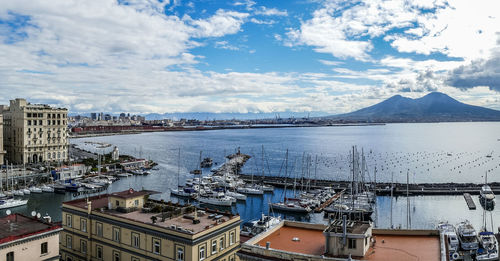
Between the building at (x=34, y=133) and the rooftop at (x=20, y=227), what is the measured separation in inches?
1763

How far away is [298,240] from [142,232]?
711 cm

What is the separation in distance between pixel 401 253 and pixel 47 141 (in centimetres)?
6012

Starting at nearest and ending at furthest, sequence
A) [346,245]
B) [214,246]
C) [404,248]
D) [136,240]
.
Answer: [346,245]
[404,248]
[214,246]
[136,240]

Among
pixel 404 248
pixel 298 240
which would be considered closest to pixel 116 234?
pixel 298 240

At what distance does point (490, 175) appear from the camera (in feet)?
203

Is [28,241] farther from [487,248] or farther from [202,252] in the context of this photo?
[487,248]

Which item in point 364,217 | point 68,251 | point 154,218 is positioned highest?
point 154,218

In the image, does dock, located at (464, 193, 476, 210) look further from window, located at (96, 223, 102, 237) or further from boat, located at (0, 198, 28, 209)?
boat, located at (0, 198, 28, 209)

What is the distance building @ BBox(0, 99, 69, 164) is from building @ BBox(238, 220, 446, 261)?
53974 millimetres

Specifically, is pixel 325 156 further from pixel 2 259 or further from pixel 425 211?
pixel 2 259

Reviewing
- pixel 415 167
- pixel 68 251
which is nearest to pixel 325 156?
pixel 415 167

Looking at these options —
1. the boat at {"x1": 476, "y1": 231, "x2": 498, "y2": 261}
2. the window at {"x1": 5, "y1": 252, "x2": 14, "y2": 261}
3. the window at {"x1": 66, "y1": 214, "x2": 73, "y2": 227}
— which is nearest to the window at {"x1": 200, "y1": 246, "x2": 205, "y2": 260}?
the window at {"x1": 5, "y1": 252, "x2": 14, "y2": 261}

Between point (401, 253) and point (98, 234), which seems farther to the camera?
point (98, 234)

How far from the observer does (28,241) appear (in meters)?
13.9
